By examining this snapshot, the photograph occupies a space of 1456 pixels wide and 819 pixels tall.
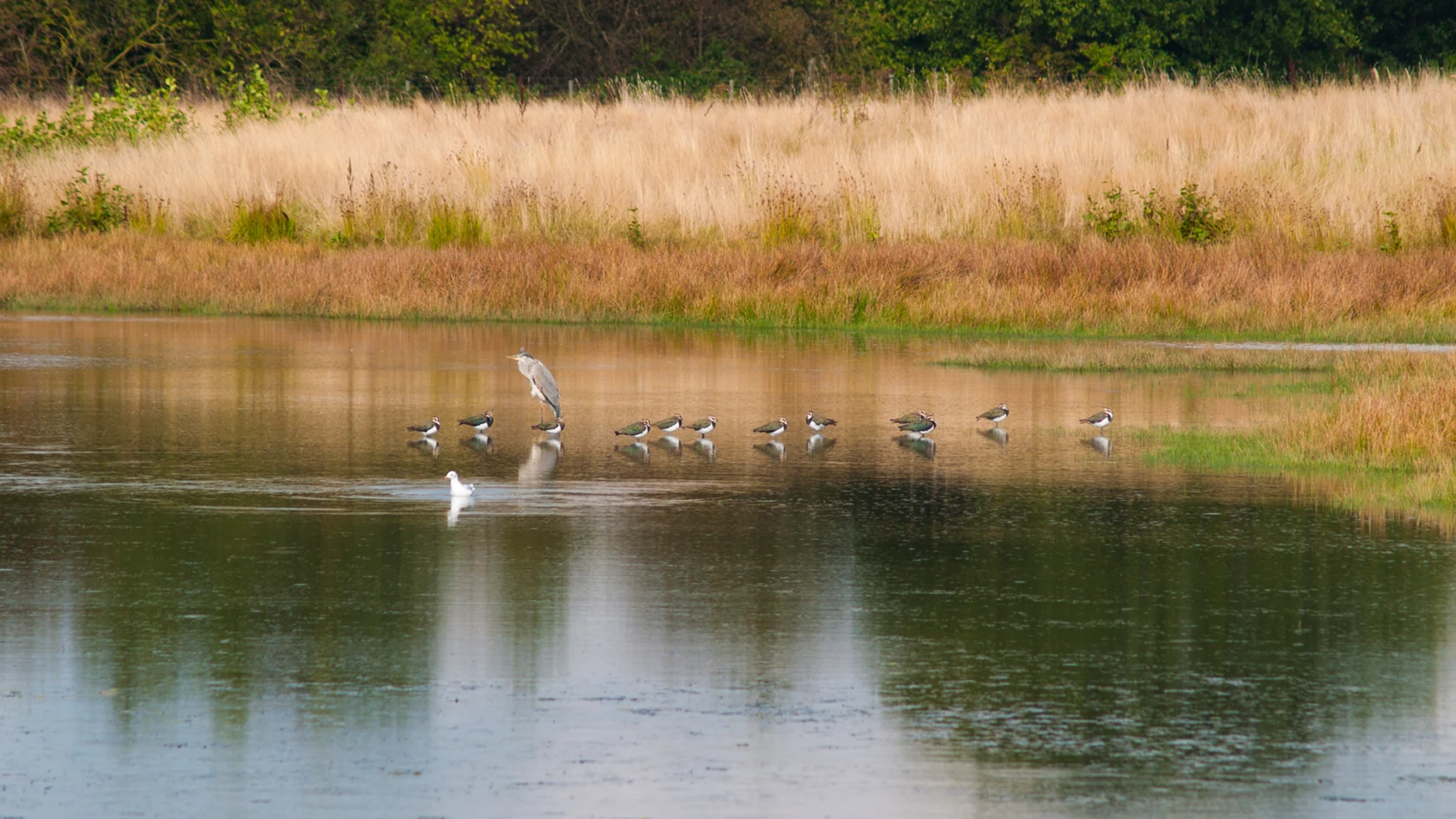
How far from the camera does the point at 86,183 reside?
95.9ft

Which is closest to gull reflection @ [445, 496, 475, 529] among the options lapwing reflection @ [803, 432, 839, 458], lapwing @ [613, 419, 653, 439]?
lapwing @ [613, 419, 653, 439]

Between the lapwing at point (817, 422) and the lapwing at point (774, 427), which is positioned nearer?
the lapwing at point (774, 427)

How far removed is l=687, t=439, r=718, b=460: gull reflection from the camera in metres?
12.6

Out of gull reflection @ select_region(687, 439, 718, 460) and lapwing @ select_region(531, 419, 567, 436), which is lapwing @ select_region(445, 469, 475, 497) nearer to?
gull reflection @ select_region(687, 439, 718, 460)

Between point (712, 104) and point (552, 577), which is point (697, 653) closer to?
point (552, 577)

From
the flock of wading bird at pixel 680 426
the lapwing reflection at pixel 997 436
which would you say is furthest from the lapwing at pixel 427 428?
the lapwing reflection at pixel 997 436

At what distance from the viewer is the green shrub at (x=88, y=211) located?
28.4 m

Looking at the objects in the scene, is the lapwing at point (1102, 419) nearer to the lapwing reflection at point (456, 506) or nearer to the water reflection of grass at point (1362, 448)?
the water reflection of grass at point (1362, 448)

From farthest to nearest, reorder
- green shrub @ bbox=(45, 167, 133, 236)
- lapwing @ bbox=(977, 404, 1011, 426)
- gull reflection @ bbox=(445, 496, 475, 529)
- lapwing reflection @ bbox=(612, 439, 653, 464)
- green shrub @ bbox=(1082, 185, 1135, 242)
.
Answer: green shrub @ bbox=(45, 167, 133, 236)
green shrub @ bbox=(1082, 185, 1135, 242)
lapwing @ bbox=(977, 404, 1011, 426)
lapwing reflection @ bbox=(612, 439, 653, 464)
gull reflection @ bbox=(445, 496, 475, 529)

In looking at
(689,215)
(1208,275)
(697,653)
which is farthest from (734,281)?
(697,653)

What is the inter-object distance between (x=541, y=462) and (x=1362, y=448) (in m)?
5.33

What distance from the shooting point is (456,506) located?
34.2ft

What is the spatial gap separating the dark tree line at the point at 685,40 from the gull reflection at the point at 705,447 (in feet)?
97.0

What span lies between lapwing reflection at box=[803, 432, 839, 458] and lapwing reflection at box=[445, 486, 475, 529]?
9.44 ft
